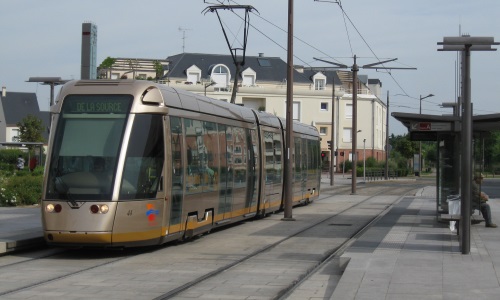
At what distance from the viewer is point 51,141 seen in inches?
563

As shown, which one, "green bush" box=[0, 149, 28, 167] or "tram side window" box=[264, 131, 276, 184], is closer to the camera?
"tram side window" box=[264, 131, 276, 184]

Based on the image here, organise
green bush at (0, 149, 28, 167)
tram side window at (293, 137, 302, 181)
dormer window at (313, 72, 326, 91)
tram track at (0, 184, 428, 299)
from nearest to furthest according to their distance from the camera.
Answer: tram track at (0, 184, 428, 299), tram side window at (293, 137, 302, 181), green bush at (0, 149, 28, 167), dormer window at (313, 72, 326, 91)

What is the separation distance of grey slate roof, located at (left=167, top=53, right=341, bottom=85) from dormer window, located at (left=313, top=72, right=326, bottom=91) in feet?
1.87

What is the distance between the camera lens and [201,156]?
17.0m

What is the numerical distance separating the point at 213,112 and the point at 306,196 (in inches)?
500

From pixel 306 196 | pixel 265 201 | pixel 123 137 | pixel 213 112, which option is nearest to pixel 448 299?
pixel 123 137

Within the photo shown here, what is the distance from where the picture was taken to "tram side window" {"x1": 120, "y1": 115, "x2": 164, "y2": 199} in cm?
1391

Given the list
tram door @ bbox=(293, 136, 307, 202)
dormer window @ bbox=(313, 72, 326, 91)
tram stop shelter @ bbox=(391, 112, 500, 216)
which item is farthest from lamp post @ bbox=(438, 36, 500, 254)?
dormer window @ bbox=(313, 72, 326, 91)

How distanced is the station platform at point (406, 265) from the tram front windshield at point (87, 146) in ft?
5.61

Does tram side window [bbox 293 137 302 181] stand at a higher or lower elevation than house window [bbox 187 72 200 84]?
lower

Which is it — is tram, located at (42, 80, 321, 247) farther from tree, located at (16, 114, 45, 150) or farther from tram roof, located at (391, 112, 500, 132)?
tree, located at (16, 114, 45, 150)

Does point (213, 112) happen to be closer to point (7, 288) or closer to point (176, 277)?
point (176, 277)

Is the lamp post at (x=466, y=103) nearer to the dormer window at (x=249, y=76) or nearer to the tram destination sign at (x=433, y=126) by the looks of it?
the tram destination sign at (x=433, y=126)

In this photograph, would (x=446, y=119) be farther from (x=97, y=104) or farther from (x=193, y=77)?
(x=193, y=77)
